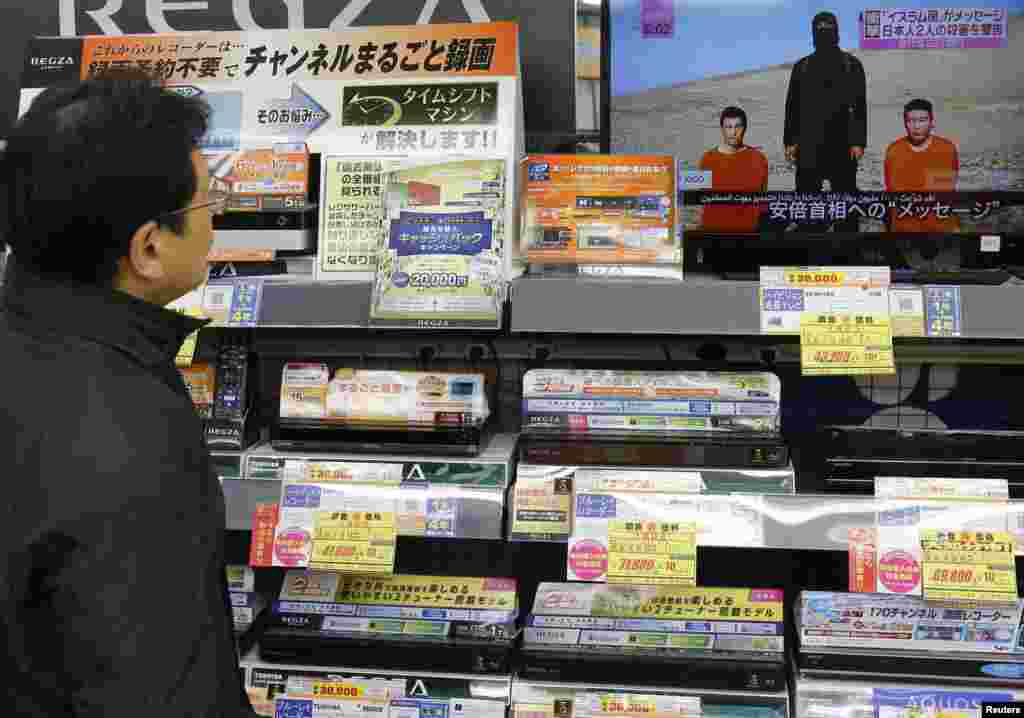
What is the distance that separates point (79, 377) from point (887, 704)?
4.44 feet

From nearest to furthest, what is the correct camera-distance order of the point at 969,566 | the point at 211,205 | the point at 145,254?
1. the point at 145,254
2. the point at 211,205
3. the point at 969,566

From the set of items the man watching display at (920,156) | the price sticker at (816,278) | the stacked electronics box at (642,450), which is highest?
the man watching display at (920,156)

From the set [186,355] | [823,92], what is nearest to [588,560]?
[186,355]

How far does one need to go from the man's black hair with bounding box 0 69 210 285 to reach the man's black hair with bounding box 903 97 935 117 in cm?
141

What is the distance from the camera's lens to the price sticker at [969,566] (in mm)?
1607

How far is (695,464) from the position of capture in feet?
5.76

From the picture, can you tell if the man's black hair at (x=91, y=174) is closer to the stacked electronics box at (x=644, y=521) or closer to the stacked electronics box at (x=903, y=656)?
the stacked electronics box at (x=644, y=521)

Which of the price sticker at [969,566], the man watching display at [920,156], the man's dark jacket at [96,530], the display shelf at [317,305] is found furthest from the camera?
the man watching display at [920,156]

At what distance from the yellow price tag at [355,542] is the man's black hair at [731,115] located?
980mm

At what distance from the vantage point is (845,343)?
1628 millimetres

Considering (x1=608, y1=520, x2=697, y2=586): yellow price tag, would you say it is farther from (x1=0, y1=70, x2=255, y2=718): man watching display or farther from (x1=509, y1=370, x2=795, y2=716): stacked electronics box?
(x1=0, y1=70, x2=255, y2=718): man watching display

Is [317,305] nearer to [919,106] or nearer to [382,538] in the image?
[382,538]

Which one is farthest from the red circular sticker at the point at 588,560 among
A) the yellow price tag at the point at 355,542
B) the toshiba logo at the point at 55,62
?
the toshiba logo at the point at 55,62

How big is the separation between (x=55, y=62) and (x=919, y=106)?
1678 millimetres
